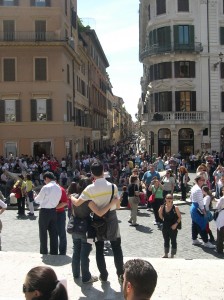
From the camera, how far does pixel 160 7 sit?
3959cm

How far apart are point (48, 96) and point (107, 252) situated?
24650 mm

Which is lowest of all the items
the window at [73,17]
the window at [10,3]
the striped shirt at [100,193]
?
the striped shirt at [100,193]

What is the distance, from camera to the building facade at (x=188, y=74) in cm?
3862

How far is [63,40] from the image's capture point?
34.3m

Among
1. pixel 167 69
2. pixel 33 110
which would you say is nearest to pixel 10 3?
pixel 33 110

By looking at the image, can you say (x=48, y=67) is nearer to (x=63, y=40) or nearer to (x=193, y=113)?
(x=63, y=40)

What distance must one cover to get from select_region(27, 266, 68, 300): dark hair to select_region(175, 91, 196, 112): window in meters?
36.3

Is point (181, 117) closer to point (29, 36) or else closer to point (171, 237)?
point (29, 36)

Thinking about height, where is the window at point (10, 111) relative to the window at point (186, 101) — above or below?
below

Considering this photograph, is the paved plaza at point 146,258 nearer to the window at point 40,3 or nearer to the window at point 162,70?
the window at point 40,3

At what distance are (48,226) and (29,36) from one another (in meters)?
27.7

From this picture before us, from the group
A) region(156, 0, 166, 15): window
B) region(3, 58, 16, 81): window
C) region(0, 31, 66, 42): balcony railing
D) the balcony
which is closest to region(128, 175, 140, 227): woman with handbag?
region(3, 58, 16, 81): window

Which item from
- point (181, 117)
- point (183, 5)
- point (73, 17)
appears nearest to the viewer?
point (181, 117)

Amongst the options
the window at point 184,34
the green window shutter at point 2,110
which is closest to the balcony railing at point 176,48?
the window at point 184,34
